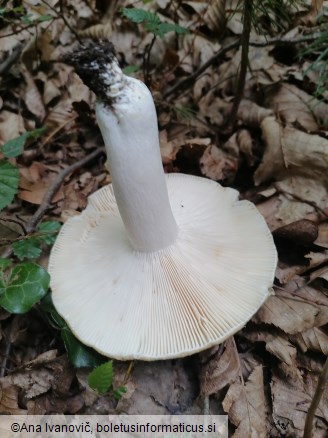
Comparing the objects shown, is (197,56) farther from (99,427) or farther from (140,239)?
(99,427)

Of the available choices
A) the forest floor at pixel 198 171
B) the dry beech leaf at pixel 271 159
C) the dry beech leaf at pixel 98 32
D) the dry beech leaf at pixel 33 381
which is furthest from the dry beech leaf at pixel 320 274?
the dry beech leaf at pixel 98 32

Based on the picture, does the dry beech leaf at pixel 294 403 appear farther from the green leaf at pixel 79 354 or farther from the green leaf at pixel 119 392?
the green leaf at pixel 79 354

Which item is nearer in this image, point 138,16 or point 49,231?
point 49,231

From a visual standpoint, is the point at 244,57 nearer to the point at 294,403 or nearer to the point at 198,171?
the point at 198,171

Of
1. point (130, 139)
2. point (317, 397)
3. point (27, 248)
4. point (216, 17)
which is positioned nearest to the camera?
point (317, 397)

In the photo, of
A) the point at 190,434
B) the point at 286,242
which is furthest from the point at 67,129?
the point at 190,434

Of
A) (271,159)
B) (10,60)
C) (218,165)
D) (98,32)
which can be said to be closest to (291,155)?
(271,159)

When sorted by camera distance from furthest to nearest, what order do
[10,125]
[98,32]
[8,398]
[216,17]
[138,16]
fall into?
[98,32] → [216,17] → [10,125] → [138,16] → [8,398]
